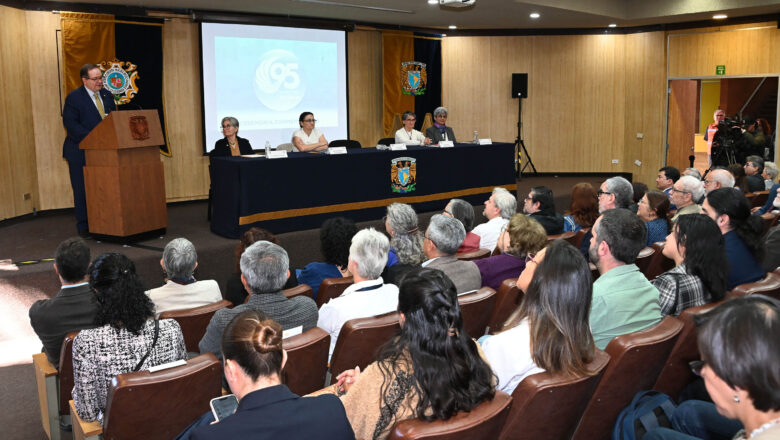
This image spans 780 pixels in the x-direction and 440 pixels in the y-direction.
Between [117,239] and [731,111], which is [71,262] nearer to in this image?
[117,239]

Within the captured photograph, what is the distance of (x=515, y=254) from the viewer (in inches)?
163

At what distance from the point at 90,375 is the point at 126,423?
41 centimetres

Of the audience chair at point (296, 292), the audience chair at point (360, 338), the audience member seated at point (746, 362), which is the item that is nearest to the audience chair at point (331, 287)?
the audience chair at point (296, 292)

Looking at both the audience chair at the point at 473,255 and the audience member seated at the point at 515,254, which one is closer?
the audience member seated at the point at 515,254

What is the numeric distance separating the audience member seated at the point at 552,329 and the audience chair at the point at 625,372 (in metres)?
0.12

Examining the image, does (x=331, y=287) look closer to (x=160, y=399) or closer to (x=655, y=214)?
(x=160, y=399)

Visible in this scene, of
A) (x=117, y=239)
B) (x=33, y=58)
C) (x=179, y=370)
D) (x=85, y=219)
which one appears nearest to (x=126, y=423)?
(x=179, y=370)

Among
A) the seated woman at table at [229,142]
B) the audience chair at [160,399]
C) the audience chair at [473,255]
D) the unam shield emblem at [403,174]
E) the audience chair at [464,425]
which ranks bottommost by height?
the audience chair at [160,399]

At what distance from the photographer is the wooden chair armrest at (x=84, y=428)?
2.69 m

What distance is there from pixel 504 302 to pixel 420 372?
1601 mm

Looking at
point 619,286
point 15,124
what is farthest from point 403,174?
point 619,286

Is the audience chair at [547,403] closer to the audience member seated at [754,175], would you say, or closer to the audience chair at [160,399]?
the audience chair at [160,399]

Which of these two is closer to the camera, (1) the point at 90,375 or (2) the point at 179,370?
(2) the point at 179,370

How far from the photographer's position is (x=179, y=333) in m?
2.88
